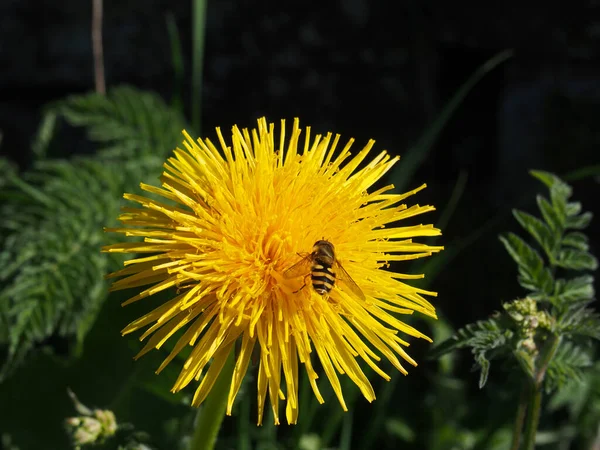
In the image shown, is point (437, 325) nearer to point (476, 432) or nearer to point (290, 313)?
point (476, 432)

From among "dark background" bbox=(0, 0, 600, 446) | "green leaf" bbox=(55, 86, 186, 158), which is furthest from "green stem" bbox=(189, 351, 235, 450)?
"dark background" bbox=(0, 0, 600, 446)

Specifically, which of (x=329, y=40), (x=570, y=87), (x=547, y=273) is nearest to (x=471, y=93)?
(x=570, y=87)

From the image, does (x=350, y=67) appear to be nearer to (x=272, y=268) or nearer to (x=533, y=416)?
(x=272, y=268)

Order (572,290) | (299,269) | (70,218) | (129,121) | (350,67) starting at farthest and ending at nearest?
Answer: 1. (350,67)
2. (129,121)
3. (70,218)
4. (572,290)
5. (299,269)

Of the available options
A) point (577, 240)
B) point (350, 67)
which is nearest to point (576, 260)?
point (577, 240)

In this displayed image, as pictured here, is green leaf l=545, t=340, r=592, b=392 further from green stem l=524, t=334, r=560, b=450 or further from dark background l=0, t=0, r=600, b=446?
dark background l=0, t=0, r=600, b=446
